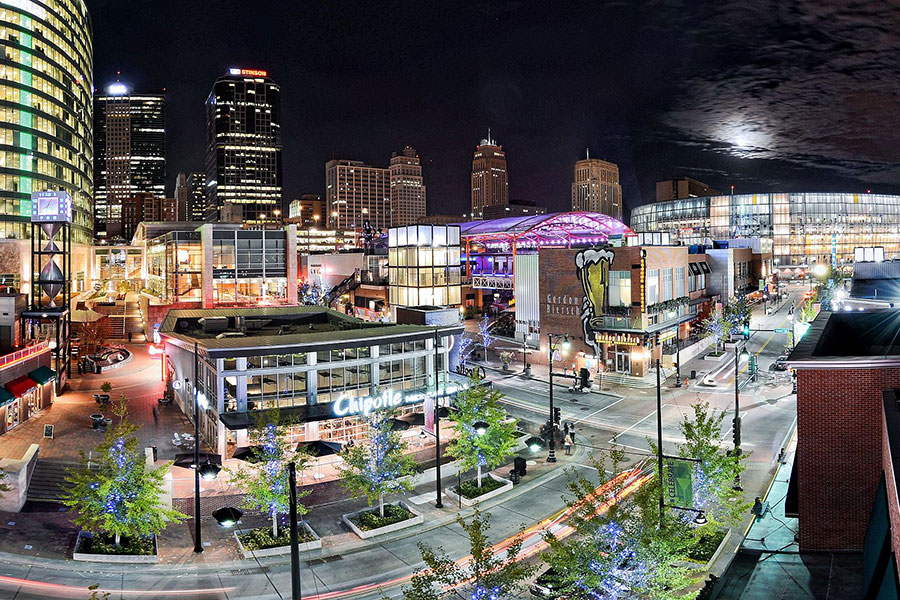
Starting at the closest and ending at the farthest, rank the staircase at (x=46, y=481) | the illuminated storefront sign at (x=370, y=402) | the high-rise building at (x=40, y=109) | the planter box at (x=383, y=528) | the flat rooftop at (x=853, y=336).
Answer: the flat rooftop at (x=853, y=336)
the planter box at (x=383, y=528)
the staircase at (x=46, y=481)
the illuminated storefront sign at (x=370, y=402)
the high-rise building at (x=40, y=109)

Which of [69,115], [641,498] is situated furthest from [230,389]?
[69,115]

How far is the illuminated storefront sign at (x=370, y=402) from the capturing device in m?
34.4

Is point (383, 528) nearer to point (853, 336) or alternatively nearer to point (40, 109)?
point (853, 336)

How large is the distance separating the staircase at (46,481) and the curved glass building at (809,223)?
175266 mm

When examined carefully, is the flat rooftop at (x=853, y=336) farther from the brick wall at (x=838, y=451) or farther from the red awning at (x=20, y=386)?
the red awning at (x=20, y=386)

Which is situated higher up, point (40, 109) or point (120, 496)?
point (40, 109)

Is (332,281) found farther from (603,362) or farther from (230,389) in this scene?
(230,389)

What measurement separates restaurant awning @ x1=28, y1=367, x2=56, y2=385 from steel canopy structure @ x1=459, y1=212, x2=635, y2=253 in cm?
5852

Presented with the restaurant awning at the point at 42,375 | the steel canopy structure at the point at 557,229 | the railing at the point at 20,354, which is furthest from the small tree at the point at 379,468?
the steel canopy structure at the point at 557,229

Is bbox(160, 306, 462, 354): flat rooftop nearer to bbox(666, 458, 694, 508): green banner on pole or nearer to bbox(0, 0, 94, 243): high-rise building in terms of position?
bbox(666, 458, 694, 508): green banner on pole

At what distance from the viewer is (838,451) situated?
63.2 feet

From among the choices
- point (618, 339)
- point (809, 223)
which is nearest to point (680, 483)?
point (618, 339)

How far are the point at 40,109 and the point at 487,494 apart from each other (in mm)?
100910

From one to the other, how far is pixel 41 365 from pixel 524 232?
215 feet
